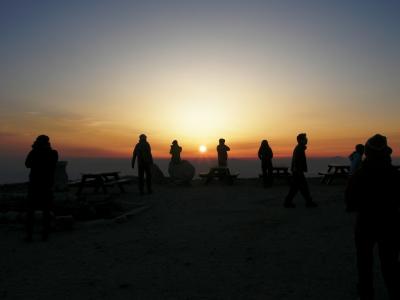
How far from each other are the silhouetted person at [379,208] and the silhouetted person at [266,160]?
15.0 m

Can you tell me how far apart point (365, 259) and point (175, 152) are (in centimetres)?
1900

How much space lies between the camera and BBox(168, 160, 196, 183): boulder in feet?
74.7

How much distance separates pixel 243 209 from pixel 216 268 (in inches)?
253

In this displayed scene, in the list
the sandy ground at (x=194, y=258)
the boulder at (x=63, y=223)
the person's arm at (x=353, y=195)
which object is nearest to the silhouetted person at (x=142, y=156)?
the sandy ground at (x=194, y=258)

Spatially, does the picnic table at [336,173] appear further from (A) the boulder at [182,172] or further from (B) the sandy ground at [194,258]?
(B) the sandy ground at [194,258]

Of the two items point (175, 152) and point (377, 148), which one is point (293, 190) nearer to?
point (377, 148)

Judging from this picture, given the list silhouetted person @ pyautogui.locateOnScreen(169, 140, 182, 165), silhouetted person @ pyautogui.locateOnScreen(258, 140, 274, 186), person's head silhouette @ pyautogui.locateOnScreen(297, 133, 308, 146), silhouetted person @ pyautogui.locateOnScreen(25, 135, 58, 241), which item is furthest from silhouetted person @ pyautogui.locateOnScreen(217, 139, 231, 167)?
silhouetted person @ pyautogui.locateOnScreen(25, 135, 58, 241)

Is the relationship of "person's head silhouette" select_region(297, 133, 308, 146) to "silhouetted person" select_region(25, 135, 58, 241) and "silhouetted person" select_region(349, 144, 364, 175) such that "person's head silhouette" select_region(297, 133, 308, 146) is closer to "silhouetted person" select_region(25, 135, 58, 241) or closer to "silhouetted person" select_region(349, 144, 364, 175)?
"silhouetted person" select_region(349, 144, 364, 175)

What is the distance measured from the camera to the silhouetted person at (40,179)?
31.9 ft

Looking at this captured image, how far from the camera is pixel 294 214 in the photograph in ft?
40.5

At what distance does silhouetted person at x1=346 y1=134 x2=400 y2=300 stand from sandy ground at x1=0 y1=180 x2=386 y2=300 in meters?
0.95

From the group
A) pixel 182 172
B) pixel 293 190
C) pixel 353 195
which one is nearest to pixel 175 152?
pixel 182 172

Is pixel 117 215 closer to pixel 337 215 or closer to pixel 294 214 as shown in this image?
A: pixel 294 214

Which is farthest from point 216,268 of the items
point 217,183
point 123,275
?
point 217,183
